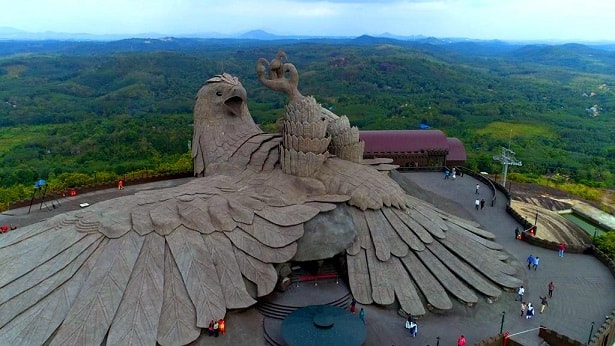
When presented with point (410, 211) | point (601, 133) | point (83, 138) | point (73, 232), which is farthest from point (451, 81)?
point (73, 232)

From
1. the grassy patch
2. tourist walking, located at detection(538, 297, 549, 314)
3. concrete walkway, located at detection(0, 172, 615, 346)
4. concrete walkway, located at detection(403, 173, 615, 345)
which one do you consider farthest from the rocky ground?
the grassy patch

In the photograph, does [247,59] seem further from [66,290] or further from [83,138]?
[66,290]

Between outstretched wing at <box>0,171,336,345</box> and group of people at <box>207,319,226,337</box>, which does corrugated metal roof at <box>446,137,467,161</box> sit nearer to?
outstretched wing at <box>0,171,336,345</box>

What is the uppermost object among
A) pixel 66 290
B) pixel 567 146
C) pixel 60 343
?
pixel 66 290

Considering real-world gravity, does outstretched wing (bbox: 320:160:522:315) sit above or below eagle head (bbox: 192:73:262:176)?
below

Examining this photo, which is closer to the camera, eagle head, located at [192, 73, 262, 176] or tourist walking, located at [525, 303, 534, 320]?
tourist walking, located at [525, 303, 534, 320]
